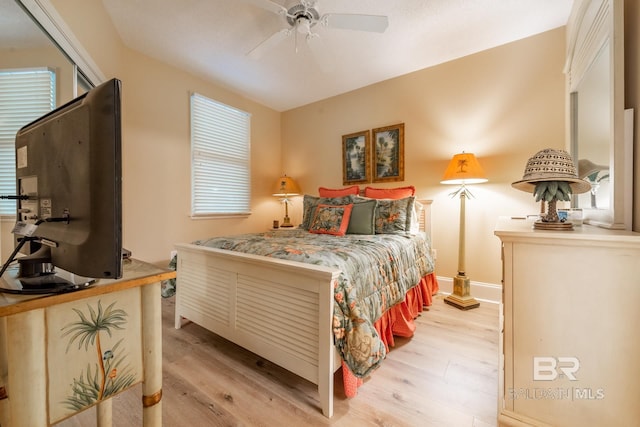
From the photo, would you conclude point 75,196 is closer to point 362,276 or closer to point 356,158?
point 362,276

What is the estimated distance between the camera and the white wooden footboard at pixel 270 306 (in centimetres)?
129

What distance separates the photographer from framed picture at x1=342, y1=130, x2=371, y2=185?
351 cm

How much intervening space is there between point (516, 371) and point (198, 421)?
4.71 feet

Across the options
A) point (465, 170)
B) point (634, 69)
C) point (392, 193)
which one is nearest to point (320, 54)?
point (392, 193)

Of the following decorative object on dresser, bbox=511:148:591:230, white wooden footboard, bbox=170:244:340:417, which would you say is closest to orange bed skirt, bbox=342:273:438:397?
white wooden footboard, bbox=170:244:340:417

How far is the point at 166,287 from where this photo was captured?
2211 millimetres

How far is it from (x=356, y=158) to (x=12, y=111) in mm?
3105

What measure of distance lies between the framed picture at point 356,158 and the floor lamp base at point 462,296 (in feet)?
5.36

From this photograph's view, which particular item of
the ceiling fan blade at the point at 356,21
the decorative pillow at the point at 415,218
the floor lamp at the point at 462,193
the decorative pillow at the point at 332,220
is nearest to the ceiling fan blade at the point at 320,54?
the ceiling fan blade at the point at 356,21

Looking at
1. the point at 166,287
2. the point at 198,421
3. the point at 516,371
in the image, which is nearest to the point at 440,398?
the point at 516,371

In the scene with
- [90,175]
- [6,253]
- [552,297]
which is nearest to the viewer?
[90,175]

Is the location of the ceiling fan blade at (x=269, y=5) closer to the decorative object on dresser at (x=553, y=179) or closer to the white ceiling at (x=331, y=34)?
the white ceiling at (x=331, y=34)

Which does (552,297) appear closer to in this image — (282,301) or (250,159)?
(282,301)

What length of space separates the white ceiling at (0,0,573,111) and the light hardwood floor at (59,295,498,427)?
259 centimetres
